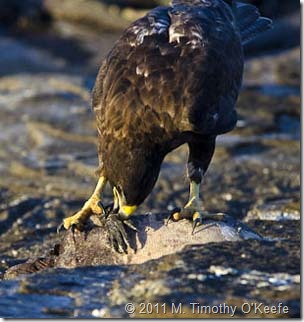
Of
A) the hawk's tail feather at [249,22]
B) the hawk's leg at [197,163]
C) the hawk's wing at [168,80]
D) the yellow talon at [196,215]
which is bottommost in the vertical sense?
the yellow talon at [196,215]

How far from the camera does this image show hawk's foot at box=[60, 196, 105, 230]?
6.70 meters

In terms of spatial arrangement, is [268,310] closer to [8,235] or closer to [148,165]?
[148,165]

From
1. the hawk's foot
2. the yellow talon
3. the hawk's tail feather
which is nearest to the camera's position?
the yellow talon

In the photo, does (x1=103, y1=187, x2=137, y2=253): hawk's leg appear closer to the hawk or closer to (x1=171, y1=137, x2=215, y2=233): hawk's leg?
the hawk

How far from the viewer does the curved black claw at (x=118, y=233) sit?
6.32 m

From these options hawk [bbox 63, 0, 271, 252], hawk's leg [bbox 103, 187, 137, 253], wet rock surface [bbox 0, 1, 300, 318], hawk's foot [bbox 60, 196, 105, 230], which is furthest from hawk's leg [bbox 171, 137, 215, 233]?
hawk's foot [bbox 60, 196, 105, 230]

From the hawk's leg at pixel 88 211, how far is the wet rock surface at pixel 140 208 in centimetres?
17

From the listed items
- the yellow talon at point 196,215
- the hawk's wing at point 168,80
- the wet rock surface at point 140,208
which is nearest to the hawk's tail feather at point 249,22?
the hawk's wing at point 168,80

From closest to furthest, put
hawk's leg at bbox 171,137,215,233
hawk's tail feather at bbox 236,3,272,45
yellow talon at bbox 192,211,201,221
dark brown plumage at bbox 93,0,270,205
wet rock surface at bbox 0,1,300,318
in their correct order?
1. wet rock surface at bbox 0,1,300,318
2. dark brown plumage at bbox 93,0,270,205
3. yellow talon at bbox 192,211,201,221
4. hawk's leg at bbox 171,137,215,233
5. hawk's tail feather at bbox 236,3,272,45

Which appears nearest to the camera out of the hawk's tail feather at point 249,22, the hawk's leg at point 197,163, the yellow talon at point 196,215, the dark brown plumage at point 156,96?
the dark brown plumage at point 156,96

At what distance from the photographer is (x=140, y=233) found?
252 inches

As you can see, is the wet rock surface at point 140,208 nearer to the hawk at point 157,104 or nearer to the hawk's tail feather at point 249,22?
the hawk at point 157,104

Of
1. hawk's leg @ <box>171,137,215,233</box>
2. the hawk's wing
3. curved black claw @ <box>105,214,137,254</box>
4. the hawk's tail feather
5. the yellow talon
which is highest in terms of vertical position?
the hawk's tail feather

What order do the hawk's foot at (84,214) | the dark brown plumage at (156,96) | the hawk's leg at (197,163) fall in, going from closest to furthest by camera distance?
the dark brown plumage at (156,96)
the hawk's foot at (84,214)
the hawk's leg at (197,163)
